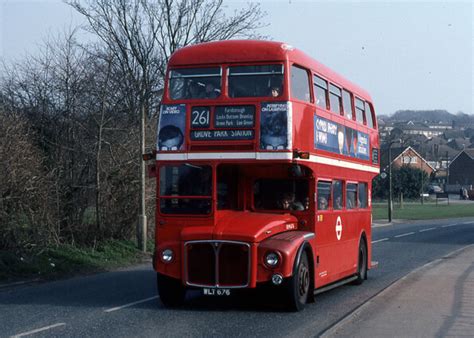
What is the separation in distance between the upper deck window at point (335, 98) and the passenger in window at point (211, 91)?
3007 millimetres

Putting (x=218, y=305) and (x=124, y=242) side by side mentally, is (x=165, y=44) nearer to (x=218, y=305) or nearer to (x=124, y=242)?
(x=124, y=242)

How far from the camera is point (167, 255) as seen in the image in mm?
12953

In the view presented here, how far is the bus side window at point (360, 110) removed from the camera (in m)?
18.1

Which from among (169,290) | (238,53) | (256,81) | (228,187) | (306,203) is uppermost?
(238,53)

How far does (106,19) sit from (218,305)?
1408 centimetres

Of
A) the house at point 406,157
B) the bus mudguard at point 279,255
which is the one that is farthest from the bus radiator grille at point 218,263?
the house at point 406,157

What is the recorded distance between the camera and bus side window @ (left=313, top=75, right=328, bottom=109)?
14.5 m

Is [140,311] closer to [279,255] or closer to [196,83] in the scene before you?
[279,255]

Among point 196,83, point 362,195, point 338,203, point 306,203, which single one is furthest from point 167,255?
point 362,195

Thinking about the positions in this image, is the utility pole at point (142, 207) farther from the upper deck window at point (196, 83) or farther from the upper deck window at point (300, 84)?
the upper deck window at point (300, 84)

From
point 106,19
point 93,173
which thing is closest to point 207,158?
point 93,173

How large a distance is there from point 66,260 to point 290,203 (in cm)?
768

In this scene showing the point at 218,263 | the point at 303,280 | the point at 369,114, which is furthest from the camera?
the point at 369,114

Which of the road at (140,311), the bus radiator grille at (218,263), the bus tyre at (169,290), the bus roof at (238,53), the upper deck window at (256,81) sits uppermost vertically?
the bus roof at (238,53)
